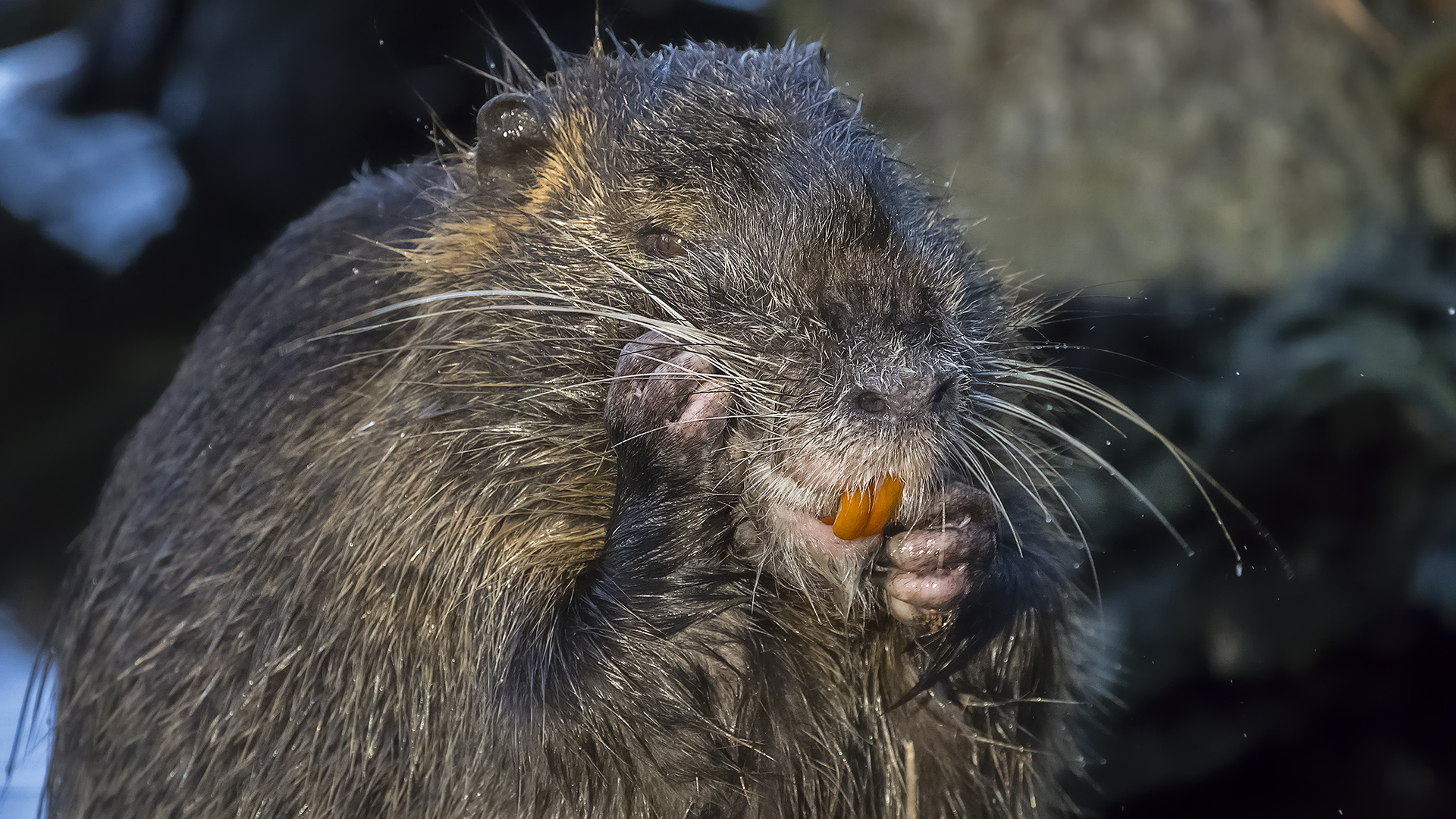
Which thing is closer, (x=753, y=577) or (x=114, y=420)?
(x=753, y=577)

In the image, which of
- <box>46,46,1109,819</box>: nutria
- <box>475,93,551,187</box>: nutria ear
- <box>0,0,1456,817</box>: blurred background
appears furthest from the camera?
<box>0,0,1456,817</box>: blurred background

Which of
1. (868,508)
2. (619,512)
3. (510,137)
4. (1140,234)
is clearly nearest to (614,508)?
(619,512)

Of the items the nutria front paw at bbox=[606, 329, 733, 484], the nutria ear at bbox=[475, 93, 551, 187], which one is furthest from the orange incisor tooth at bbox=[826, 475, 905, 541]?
the nutria ear at bbox=[475, 93, 551, 187]

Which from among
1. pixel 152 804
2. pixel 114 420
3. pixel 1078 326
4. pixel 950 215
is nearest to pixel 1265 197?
pixel 1078 326

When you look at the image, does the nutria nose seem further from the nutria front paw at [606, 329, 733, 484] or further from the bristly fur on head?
the nutria front paw at [606, 329, 733, 484]

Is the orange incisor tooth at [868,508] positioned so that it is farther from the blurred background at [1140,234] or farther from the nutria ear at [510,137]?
the blurred background at [1140,234]

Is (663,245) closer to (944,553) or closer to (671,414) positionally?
(671,414)

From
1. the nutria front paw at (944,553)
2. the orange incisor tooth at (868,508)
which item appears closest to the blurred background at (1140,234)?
the nutria front paw at (944,553)

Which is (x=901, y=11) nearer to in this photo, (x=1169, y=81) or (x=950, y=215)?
(x=1169, y=81)
